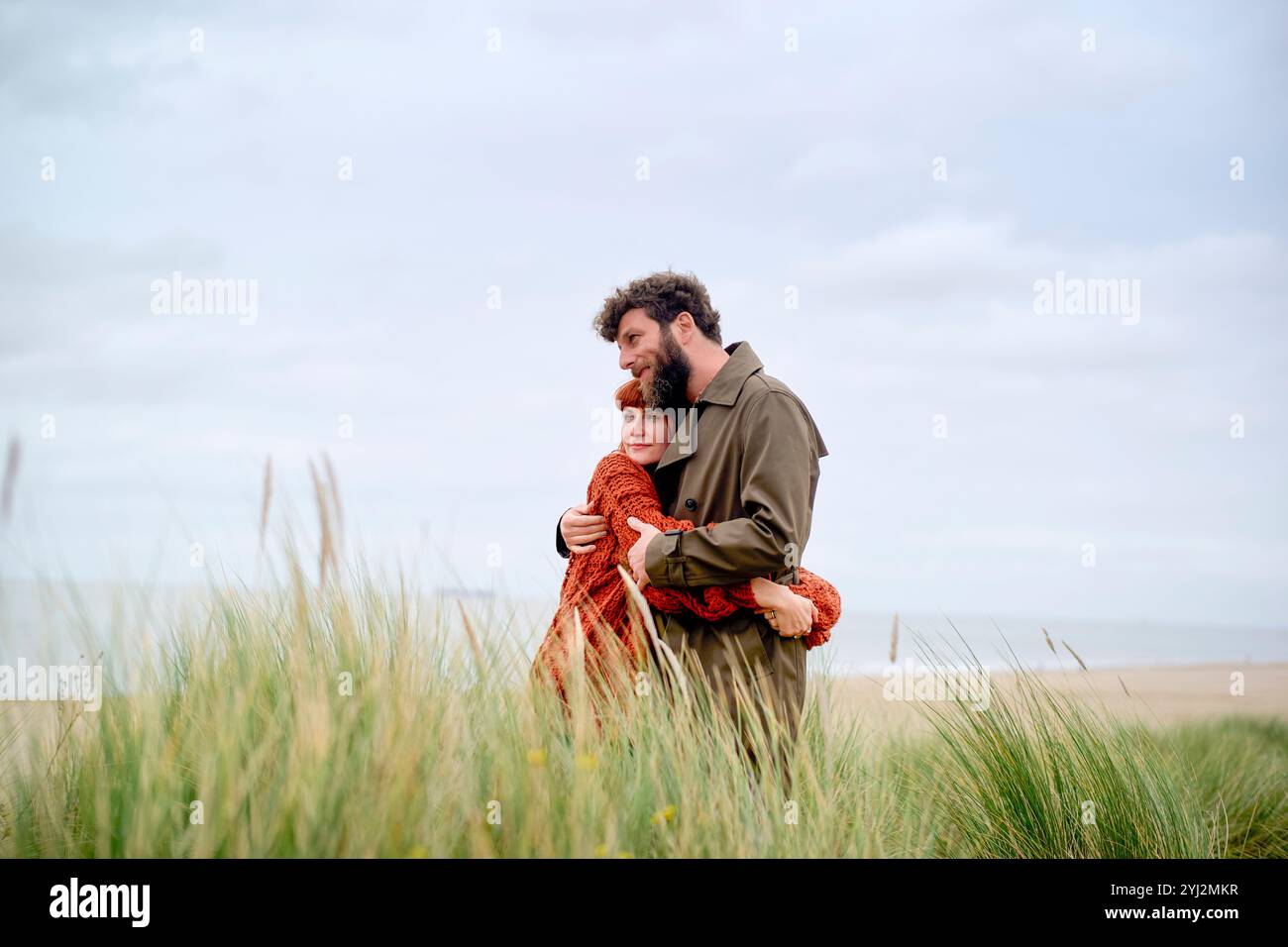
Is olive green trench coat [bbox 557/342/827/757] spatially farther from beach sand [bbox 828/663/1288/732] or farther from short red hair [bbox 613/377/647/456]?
beach sand [bbox 828/663/1288/732]

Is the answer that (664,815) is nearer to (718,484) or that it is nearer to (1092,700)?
(718,484)

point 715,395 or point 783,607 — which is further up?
point 715,395

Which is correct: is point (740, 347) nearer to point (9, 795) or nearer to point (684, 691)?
point (684, 691)

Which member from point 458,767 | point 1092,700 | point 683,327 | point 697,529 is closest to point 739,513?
point 697,529

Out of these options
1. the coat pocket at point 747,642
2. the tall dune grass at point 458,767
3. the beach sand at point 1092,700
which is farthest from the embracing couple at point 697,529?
the beach sand at point 1092,700

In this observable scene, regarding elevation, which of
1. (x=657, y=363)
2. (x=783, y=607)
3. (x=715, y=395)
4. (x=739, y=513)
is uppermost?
(x=657, y=363)

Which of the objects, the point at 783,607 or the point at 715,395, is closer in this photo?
the point at 783,607

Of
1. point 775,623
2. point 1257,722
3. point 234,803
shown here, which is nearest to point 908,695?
point 775,623

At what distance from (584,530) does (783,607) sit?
73 cm

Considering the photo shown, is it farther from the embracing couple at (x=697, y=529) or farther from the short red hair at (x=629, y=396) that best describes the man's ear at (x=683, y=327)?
the short red hair at (x=629, y=396)

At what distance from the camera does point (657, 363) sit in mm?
3582

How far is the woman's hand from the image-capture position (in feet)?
10.3

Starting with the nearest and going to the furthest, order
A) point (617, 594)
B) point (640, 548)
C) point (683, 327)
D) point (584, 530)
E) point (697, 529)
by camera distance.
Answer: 1. point (697, 529)
2. point (640, 548)
3. point (617, 594)
4. point (584, 530)
5. point (683, 327)

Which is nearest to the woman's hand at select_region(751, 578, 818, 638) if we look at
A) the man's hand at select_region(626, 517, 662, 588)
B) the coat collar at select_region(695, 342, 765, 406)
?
the man's hand at select_region(626, 517, 662, 588)
